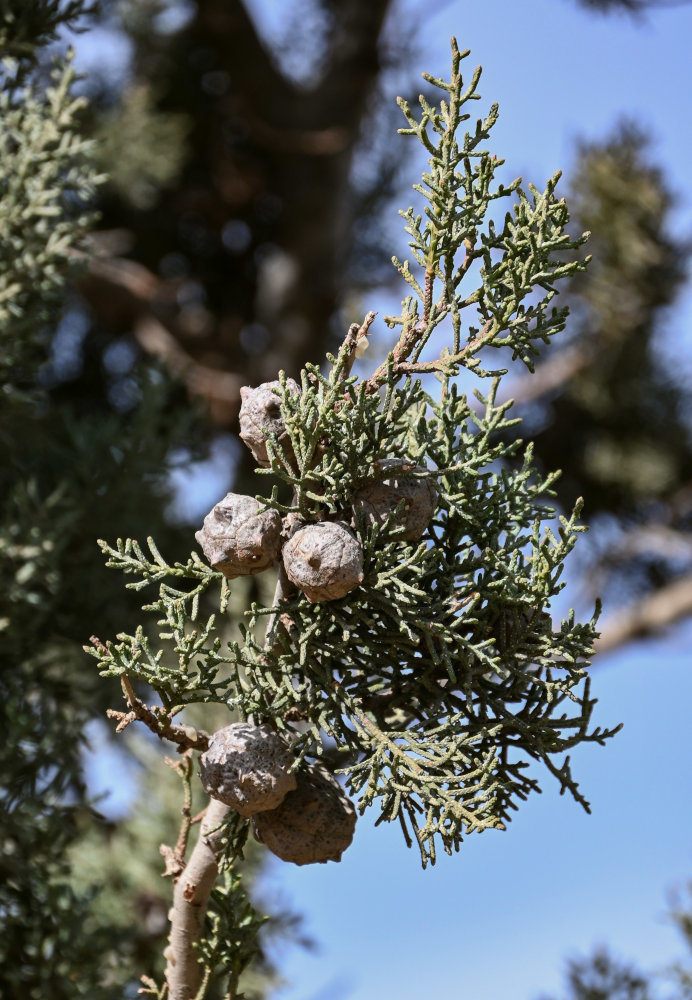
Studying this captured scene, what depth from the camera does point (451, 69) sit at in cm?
92

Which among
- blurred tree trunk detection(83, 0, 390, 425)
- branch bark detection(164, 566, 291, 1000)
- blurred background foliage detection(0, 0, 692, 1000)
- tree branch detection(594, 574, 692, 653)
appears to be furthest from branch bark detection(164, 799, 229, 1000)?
tree branch detection(594, 574, 692, 653)

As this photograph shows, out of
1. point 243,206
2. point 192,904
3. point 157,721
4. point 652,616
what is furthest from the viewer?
point 243,206

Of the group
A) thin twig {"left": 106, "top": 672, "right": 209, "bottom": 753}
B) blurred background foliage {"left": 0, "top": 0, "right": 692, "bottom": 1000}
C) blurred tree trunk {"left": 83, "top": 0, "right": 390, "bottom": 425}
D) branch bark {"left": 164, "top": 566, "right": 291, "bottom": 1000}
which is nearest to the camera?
thin twig {"left": 106, "top": 672, "right": 209, "bottom": 753}

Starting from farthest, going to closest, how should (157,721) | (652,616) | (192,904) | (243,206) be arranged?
(243,206) < (652,616) < (192,904) < (157,721)

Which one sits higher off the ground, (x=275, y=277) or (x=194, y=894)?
(x=275, y=277)

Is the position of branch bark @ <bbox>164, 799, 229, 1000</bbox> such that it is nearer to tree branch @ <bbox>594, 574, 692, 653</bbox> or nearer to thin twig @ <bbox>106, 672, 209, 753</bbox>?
thin twig @ <bbox>106, 672, 209, 753</bbox>

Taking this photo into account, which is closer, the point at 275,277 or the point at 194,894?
the point at 194,894

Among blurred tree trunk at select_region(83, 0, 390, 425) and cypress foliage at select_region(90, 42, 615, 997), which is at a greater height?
blurred tree trunk at select_region(83, 0, 390, 425)

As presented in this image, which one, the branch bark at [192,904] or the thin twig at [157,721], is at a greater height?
the thin twig at [157,721]

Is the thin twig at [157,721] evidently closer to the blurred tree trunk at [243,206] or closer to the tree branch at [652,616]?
the blurred tree trunk at [243,206]

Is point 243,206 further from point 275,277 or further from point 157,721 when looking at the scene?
point 157,721

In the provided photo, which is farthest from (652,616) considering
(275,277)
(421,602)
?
(421,602)

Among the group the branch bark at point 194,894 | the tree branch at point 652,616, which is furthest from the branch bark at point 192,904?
the tree branch at point 652,616

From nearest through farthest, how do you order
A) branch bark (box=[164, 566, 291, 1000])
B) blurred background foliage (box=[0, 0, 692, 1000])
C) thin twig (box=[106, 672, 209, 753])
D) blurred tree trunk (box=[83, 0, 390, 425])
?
1. thin twig (box=[106, 672, 209, 753])
2. branch bark (box=[164, 566, 291, 1000])
3. blurred background foliage (box=[0, 0, 692, 1000])
4. blurred tree trunk (box=[83, 0, 390, 425])
